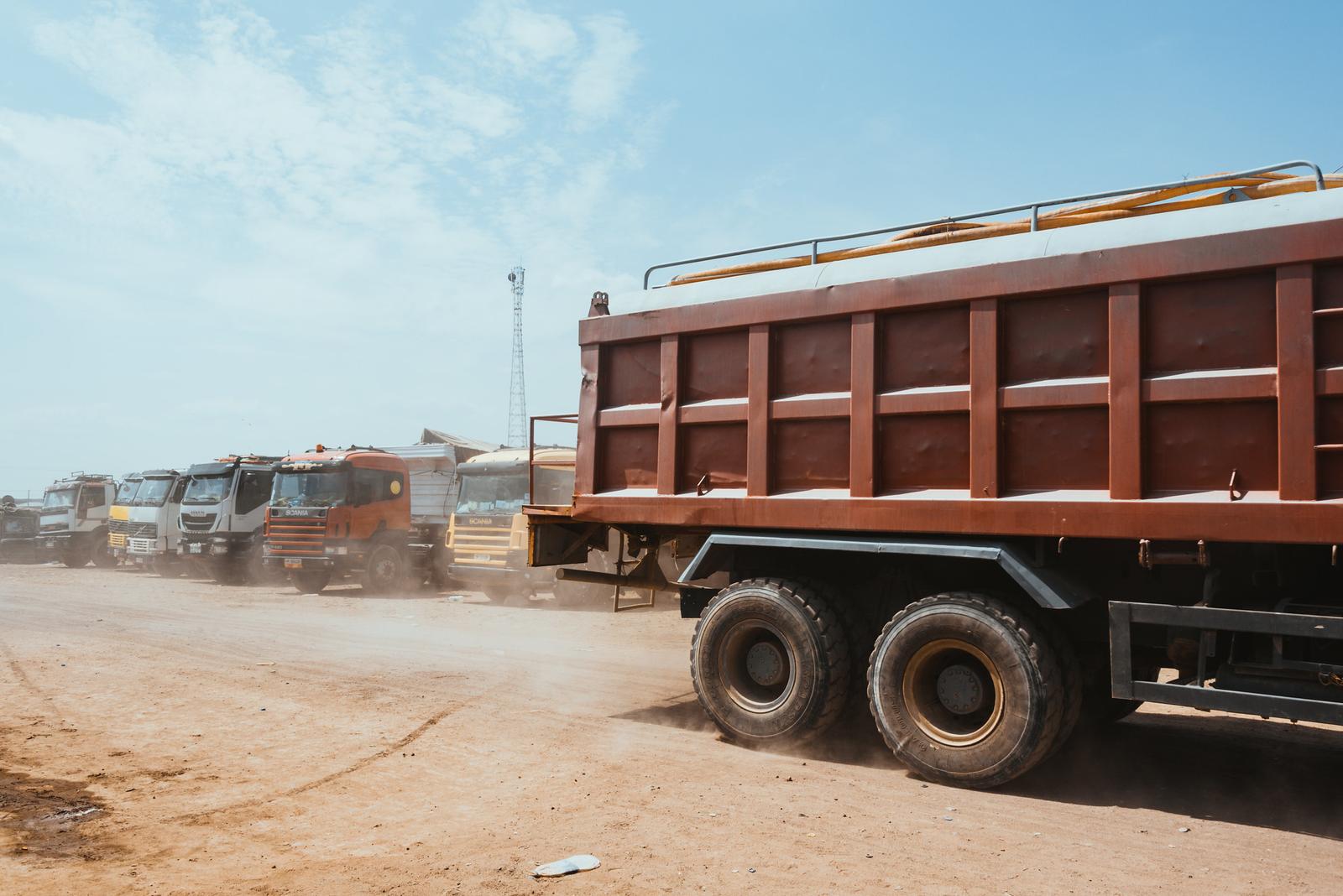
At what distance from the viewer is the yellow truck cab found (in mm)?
17625

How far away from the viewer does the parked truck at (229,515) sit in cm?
2288

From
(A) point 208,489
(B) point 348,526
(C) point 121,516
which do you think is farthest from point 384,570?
(C) point 121,516

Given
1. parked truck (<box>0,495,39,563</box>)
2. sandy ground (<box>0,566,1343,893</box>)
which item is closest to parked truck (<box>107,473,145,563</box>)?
parked truck (<box>0,495,39,563</box>)

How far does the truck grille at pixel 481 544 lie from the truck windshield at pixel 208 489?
7847mm

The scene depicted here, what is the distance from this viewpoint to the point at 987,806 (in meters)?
5.49

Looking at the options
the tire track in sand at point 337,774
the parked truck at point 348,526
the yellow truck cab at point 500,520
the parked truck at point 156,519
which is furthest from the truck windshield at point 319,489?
the tire track in sand at point 337,774

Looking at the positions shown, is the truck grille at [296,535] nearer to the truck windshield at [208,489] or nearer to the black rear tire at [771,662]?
the truck windshield at [208,489]

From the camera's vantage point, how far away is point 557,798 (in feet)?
18.1

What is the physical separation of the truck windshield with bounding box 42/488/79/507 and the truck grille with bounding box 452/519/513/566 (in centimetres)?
1714

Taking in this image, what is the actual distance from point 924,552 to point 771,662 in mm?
1494

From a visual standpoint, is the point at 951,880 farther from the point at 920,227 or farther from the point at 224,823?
the point at 920,227

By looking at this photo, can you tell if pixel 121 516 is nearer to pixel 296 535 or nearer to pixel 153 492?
pixel 153 492

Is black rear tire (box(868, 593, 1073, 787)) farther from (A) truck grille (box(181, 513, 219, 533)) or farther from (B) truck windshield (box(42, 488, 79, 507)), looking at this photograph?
(B) truck windshield (box(42, 488, 79, 507))

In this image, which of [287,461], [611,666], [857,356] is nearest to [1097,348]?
[857,356]
